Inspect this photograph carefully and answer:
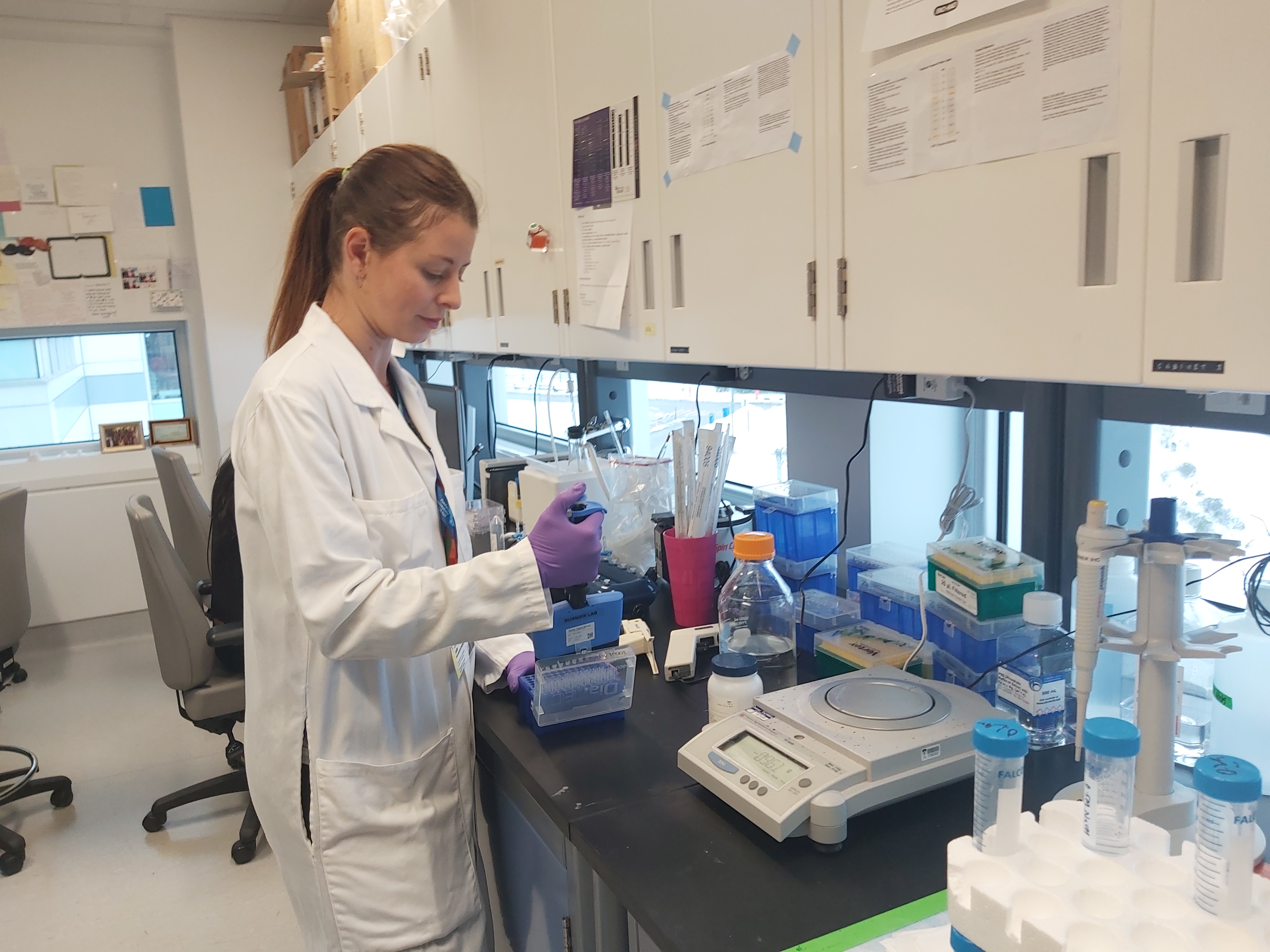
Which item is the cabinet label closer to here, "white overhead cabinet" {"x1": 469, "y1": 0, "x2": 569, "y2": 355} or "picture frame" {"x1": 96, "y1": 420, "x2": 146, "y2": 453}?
"white overhead cabinet" {"x1": 469, "y1": 0, "x2": 569, "y2": 355}

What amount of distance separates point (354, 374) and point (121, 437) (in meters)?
3.97

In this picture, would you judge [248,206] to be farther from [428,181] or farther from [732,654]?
[732,654]

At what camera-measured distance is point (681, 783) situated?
1182mm

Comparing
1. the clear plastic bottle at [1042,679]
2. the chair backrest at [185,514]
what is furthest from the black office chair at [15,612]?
the clear plastic bottle at [1042,679]

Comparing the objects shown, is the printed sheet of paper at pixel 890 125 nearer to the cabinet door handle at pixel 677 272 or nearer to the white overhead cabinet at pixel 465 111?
the cabinet door handle at pixel 677 272

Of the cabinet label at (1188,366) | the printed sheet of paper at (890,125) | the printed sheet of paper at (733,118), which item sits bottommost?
the cabinet label at (1188,366)

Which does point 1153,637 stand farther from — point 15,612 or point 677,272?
point 15,612

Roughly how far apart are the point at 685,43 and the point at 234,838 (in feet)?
8.41

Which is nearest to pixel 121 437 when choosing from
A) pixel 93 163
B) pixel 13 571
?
pixel 93 163

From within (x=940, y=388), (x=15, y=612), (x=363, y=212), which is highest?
(x=363, y=212)

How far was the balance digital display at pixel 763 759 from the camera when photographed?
3.45 ft

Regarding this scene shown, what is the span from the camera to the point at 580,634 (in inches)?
57.2

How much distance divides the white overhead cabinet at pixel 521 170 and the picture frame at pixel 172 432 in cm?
310

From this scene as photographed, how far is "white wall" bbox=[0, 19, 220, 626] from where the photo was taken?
420cm
